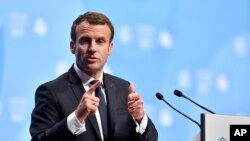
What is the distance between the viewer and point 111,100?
6.61 ft

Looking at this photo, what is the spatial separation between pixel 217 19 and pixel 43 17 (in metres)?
1.12

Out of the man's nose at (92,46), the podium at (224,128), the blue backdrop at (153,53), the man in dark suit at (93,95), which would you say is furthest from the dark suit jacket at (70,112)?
the blue backdrop at (153,53)

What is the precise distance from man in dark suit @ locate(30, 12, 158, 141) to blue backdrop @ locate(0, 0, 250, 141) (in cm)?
76

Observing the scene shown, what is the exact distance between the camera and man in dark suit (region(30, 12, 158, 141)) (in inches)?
74.9

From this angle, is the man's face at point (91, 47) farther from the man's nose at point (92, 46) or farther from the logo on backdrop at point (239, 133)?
the logo on backdrop at point (239, 133)

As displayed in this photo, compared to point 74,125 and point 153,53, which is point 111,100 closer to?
point 74,125

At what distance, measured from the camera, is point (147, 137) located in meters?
1.96

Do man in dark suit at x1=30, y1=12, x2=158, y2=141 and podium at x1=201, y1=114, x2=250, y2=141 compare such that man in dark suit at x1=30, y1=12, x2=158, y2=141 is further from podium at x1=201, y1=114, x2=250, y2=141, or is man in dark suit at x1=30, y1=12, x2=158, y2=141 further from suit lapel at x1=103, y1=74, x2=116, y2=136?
podium at x1=201, y1=114, x2=250, y2=141

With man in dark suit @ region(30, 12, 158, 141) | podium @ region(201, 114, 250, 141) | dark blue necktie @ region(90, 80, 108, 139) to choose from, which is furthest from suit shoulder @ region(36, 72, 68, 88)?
podium @ region(201, 114, 250, 141)

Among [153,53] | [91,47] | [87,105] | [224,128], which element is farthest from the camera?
A: [153,53]

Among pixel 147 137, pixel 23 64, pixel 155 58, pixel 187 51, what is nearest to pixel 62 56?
pixel 23 64

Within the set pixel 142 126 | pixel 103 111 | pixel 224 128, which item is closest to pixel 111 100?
pixel 103 111

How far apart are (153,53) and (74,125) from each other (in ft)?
4.49

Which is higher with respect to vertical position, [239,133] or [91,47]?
[91,47]
